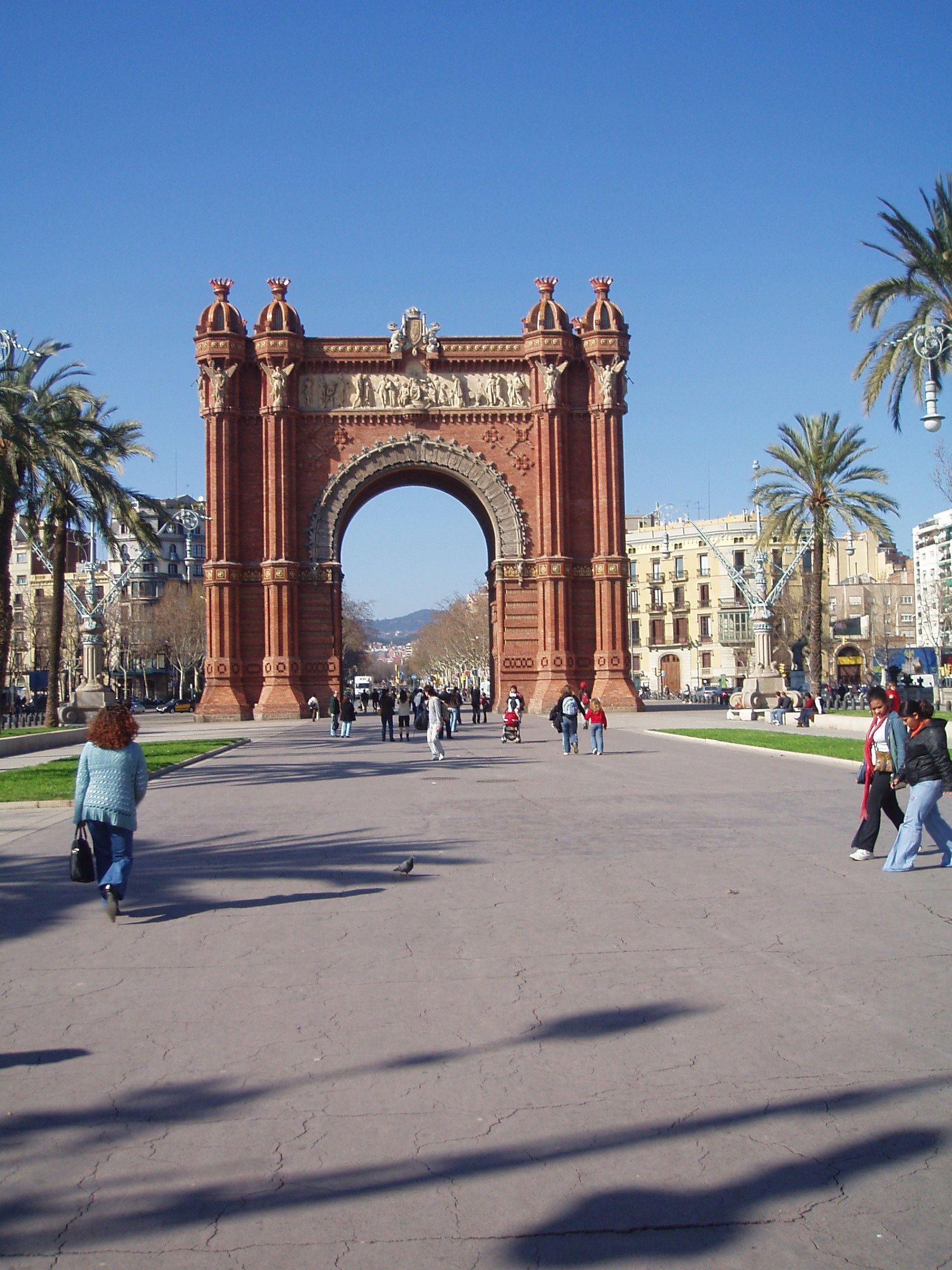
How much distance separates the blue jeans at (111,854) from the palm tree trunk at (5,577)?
21.3 metres

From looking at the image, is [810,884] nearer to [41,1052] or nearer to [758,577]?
[41,1052]

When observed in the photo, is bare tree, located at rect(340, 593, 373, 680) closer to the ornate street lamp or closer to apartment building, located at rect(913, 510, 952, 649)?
apartment building, located at rect(913, 510, 952, 649)

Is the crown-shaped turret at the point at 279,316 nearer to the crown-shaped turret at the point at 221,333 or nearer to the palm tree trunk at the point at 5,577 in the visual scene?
→ the crown-shaped turret at the point at 221,333

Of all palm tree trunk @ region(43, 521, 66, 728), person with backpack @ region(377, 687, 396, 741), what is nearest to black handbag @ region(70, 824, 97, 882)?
person with backpack @ region(377, 687, 396, 741)

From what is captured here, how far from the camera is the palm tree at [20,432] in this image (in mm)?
25719

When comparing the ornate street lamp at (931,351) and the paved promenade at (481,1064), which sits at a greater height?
the ornate street lamp at (931,351)

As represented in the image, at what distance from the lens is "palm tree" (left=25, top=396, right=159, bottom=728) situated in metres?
34.4

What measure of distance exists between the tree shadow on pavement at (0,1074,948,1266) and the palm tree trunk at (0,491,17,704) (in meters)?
25.5

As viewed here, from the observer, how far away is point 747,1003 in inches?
243

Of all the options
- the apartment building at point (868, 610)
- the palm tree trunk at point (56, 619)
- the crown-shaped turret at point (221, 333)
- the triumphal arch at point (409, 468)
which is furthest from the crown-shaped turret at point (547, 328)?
the apartment building at point (868, 610)

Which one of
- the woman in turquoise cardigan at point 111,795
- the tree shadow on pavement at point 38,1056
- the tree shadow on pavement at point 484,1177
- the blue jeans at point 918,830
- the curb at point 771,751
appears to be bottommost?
the curb at point 771,751

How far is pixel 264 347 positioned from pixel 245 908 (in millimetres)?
38891

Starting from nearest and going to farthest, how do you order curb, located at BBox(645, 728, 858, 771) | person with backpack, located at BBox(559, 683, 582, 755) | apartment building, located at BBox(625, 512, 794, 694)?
curb, located at BBox(645, 728, 858, 771), person with backpack, located at BBox(559, 683, 582, 755), apartment building, located at BBox(625, 512, 794, 694)

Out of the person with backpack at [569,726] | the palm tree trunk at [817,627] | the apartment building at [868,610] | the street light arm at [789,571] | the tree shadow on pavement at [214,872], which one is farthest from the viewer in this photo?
the apartment building at [868,610]
